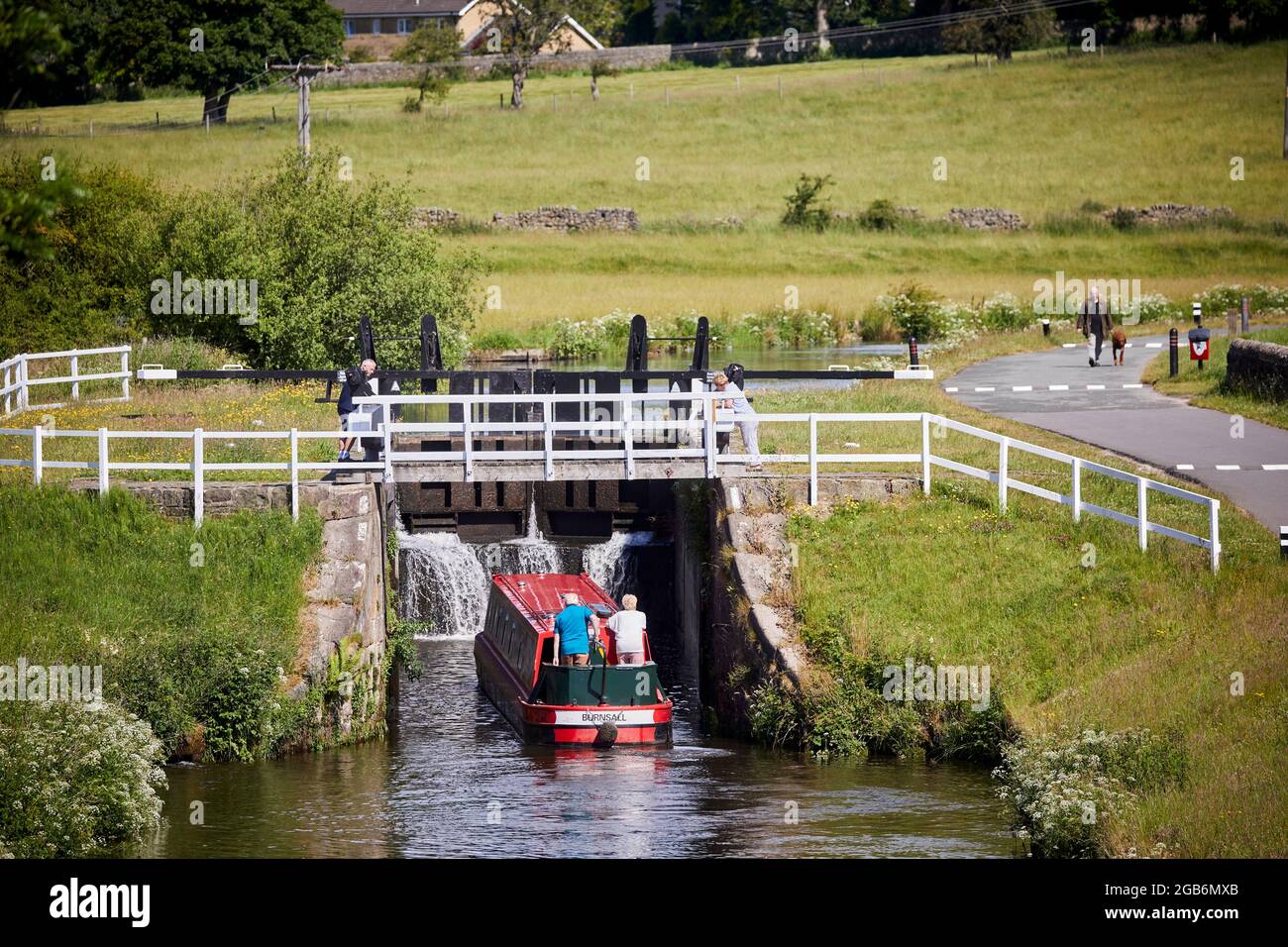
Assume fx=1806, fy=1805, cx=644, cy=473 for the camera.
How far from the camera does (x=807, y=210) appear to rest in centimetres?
8012

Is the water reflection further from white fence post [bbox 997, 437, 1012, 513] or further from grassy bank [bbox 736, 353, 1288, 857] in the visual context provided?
white fence post [bbox 997, 437, 1012, 513]

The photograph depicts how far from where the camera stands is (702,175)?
296 ft

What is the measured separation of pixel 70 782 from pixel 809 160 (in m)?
78.6

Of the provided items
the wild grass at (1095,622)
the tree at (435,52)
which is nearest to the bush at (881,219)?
the tree at (435,52)

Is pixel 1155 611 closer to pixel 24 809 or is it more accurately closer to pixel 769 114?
pixel 24 809

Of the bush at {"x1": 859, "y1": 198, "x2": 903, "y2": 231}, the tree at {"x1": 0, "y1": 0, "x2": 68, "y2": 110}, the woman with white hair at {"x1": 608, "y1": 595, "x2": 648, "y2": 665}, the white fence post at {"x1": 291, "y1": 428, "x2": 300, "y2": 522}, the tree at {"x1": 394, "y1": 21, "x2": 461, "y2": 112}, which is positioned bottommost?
the woman with white hair at {"x1": 608, "y1": 595, "x2": 648, "y2": 665}

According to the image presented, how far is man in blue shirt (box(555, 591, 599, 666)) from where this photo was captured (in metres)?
24.6

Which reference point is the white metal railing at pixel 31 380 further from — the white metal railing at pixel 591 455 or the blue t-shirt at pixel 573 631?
the blue t-shirt at pixel 573 631

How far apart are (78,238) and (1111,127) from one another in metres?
63.8

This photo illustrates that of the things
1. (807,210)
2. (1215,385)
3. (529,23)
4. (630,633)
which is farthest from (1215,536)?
(529,23)

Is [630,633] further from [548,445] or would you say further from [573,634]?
[548,445]

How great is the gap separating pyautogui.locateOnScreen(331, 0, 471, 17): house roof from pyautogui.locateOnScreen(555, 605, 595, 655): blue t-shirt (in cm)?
12194

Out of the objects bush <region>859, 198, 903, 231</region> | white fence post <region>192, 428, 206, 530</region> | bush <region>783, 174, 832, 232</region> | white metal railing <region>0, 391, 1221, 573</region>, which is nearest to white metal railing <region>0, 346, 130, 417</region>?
white metal railing <region>0, 391, 1221, 573</region>

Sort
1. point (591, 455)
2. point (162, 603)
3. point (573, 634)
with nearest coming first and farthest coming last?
point (573, 634) < point (162, 603) < point (591, 455)
